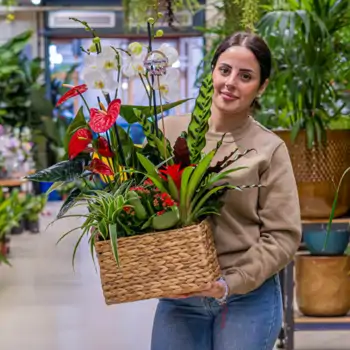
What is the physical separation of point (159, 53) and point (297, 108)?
215 cm

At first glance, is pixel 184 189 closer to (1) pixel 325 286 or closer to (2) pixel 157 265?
(2) pixel 157 265

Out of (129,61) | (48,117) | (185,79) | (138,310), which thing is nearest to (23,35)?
(48,117)

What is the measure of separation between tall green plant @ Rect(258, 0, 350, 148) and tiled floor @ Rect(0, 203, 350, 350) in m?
1.30

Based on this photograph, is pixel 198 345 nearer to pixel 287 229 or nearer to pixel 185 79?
pixel 287 229

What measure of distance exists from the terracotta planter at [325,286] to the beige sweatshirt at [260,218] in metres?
2.00

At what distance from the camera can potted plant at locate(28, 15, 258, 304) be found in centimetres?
185

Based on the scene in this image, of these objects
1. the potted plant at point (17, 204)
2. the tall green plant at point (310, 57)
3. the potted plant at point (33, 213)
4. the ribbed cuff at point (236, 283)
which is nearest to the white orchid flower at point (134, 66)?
the ribbed cuff at point (236, 283)

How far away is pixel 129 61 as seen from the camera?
6.84ft

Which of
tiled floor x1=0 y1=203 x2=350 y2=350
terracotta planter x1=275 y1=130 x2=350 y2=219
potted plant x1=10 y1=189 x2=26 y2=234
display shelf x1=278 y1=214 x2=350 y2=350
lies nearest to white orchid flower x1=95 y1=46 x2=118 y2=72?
terracotta planter x1=275 y1=130 x2=350 y2=219

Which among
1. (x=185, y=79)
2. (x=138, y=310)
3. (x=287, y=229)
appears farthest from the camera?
(x=185, y=79)

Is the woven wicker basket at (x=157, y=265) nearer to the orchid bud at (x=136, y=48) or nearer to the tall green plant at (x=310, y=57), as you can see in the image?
the orchid bud at (x=136, y=48)

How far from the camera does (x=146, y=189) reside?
1920 mm

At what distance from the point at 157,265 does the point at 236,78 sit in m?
0.53

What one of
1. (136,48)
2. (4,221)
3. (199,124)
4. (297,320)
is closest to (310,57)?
(297,320)
